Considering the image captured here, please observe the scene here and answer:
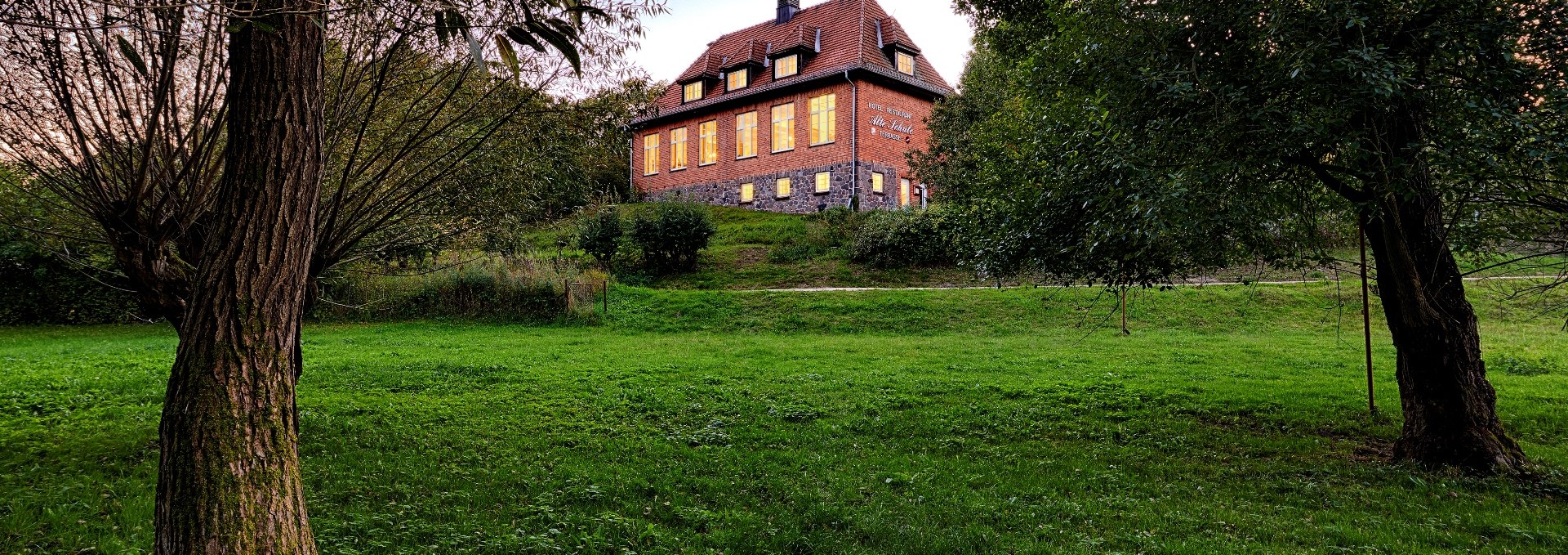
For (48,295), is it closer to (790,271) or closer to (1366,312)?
(790,271)

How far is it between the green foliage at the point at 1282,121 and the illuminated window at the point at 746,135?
2795 cm

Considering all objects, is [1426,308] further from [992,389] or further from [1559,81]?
[992,389]

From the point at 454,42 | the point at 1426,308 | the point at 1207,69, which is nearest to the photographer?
the point at 1207,69

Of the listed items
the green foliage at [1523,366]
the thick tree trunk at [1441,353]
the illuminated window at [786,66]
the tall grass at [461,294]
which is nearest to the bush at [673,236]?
the tall grass at [461,294]

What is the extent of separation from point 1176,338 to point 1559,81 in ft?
38.7

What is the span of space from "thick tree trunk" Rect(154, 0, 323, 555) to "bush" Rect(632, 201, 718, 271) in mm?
20274

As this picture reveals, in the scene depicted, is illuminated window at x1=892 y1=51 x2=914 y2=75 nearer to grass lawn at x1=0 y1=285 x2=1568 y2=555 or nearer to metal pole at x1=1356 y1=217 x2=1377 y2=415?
grass lawn at x1=0 y1=285 x2=1568 y2=555

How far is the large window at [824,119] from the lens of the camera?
3206cm

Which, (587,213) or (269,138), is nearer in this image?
(269,138)

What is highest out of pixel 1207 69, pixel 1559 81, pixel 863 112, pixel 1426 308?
pixel 863 112

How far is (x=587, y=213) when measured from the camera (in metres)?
23.0

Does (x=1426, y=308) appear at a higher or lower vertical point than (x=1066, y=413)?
higher

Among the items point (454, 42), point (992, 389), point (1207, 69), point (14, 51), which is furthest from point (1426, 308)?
point (14, 51)

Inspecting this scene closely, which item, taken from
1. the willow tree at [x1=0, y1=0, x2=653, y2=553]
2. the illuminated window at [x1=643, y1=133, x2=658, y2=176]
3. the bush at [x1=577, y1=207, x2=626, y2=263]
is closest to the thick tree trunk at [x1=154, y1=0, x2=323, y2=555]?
the willow tree at [x1=0, y1=0, x2=653, y2=553]
